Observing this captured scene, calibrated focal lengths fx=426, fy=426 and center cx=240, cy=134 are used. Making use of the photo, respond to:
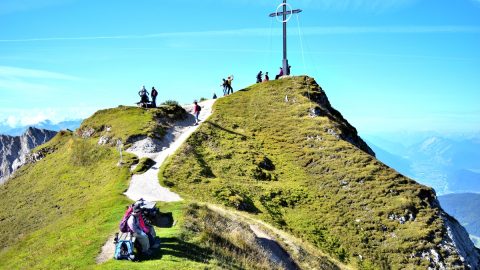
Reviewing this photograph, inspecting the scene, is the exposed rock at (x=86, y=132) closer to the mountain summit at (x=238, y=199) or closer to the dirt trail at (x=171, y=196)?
the mountain summit at (x=238, y=199)

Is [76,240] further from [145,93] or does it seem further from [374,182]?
[145,93]

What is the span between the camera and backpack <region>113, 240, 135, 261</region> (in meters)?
23.5

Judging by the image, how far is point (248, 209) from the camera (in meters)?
43.2

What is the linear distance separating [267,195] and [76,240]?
78.9 ft

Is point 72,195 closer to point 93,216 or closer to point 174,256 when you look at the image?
point 93,216

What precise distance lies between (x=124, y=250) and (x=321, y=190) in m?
32.2

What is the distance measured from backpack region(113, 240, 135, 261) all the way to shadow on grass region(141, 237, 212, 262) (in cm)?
109

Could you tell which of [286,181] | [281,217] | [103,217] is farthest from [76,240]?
[286,181]

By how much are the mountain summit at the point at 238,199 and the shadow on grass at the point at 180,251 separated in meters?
0.12

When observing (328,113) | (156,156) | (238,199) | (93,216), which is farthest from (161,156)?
(328,113)

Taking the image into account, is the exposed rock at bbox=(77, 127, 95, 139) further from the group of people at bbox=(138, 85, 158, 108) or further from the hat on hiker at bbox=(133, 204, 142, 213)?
the hat on hiker at bbox=(133, 204, 142, 213)

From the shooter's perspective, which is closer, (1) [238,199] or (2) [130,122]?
(1) [238,199]

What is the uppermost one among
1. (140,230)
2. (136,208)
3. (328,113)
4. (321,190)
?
(328,113)

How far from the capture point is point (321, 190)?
51.6m
